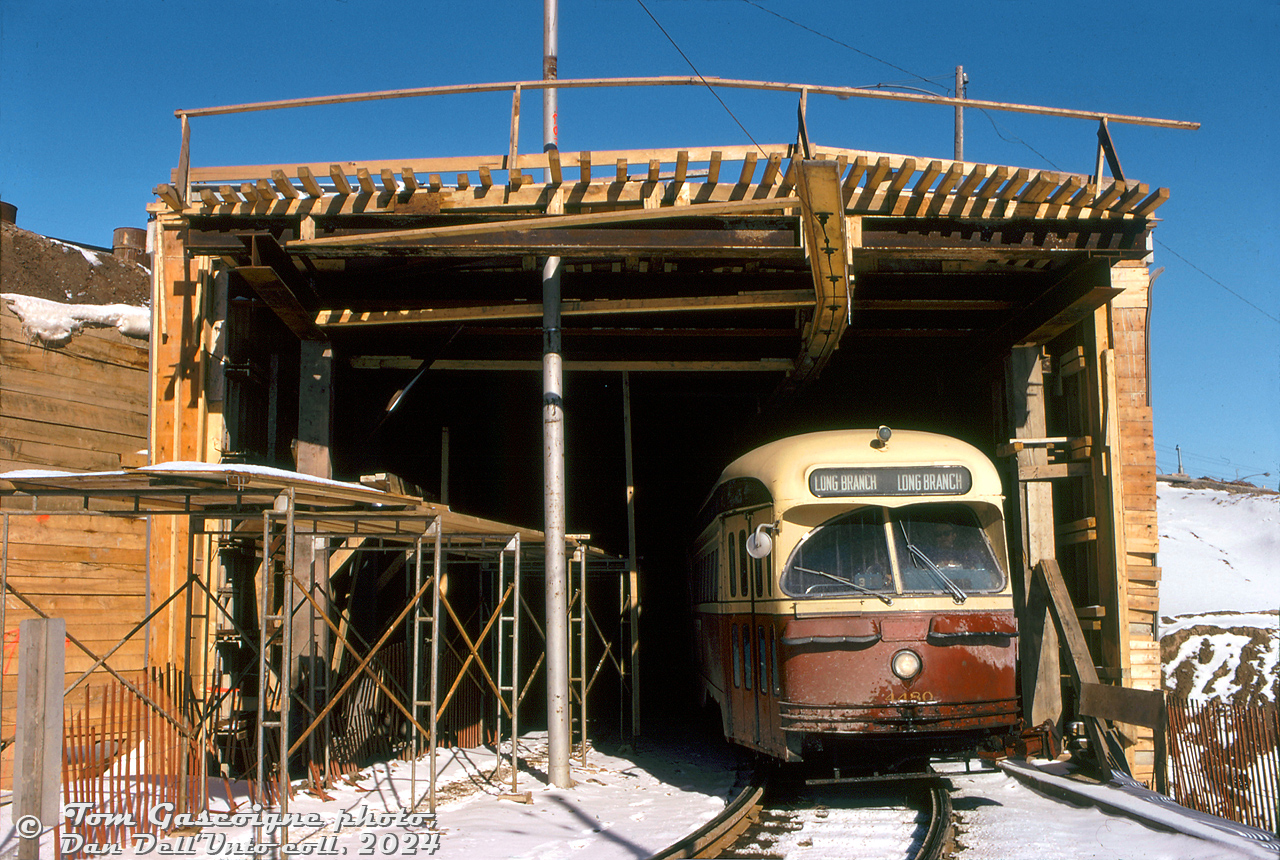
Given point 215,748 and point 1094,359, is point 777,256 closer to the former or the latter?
point 1094,359

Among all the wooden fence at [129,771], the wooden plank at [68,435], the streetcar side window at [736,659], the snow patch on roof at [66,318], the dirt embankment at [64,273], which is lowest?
the wooden fence at [129,771]

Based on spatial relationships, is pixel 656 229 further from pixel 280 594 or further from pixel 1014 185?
pixel 280 594

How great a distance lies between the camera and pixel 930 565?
8852 millimetres

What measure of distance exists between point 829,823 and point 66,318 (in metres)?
11.6

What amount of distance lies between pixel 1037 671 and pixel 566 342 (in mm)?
7731

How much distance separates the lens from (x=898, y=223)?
35.8 ft

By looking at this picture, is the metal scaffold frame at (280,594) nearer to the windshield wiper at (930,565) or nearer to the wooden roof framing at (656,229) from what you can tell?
the wooden roof framing at (656,229)

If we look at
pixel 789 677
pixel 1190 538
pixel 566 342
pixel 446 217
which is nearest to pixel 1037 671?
pixel 789 677

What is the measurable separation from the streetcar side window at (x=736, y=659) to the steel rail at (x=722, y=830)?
3.45 feet

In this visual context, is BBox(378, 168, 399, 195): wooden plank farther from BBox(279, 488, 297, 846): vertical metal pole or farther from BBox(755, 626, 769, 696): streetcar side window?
BBox(755, 626, 769, 696): streetcar side window

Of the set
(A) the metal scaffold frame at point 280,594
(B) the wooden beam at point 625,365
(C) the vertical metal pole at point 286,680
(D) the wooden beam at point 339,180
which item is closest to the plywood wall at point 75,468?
(A) the metal scaffold frame at point 280,594

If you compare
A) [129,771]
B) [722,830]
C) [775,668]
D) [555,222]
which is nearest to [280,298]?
[555,222]

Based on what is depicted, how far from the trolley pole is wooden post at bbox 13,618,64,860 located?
6.68 meters

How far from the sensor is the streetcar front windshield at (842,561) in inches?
345
